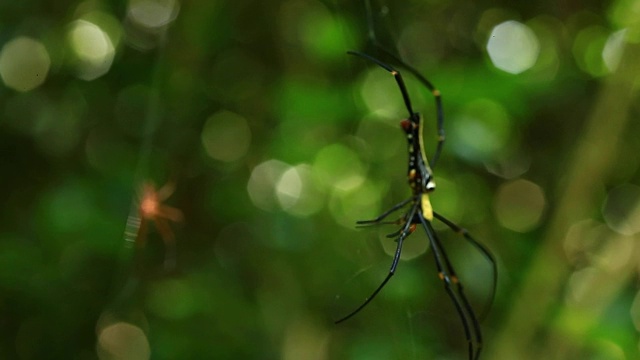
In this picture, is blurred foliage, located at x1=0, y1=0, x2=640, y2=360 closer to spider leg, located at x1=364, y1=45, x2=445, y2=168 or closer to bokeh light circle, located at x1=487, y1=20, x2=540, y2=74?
bokeh light circle, located at x1=487, y1=20, x2=540, y2=74

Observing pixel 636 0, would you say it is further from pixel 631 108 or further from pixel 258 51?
pixel 258 51

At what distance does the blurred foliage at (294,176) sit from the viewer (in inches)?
36.9

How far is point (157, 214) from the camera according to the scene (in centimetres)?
95

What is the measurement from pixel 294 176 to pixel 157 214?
231mm

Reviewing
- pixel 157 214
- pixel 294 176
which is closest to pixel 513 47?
pixel 294 176

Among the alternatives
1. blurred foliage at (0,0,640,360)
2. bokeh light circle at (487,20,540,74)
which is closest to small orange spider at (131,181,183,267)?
blurred foliage at (0,0,640,360)

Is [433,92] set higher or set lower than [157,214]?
higher

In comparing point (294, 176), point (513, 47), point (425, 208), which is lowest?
point (294, 176)

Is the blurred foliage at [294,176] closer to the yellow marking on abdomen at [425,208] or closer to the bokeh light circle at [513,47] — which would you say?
the bokeh light circle at [513,47]

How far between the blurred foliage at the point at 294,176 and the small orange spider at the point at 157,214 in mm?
15

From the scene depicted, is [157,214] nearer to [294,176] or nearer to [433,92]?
[294,176]

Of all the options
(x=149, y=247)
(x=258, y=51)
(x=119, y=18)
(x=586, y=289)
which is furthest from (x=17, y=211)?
(x=586, y=289)

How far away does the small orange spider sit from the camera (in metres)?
0.90

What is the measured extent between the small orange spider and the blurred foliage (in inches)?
0.6
